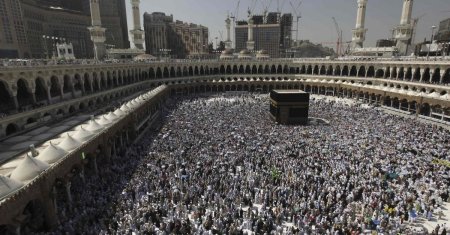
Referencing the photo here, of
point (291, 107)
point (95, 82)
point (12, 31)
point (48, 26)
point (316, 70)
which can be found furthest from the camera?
point (48, 26)

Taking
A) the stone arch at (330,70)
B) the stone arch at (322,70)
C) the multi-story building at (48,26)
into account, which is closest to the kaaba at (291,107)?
the stone arch at (330,70)

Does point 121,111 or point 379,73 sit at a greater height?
point 379,73

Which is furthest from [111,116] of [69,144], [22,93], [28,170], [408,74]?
[408,74]

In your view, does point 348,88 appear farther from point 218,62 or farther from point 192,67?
point 192,67

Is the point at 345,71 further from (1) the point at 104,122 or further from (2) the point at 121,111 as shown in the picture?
(1) the point at 104,122

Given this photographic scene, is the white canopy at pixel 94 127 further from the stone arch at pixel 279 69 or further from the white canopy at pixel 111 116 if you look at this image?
the stone arch at pixel 279 69

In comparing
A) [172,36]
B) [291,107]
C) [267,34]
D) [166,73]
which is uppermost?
[267,34]

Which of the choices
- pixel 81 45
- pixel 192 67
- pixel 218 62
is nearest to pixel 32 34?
pixel 81 45
